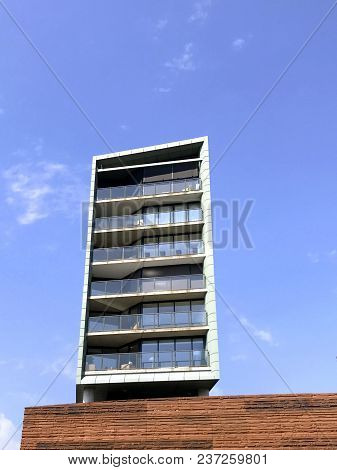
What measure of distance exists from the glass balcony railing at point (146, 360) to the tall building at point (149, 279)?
0.06 metres

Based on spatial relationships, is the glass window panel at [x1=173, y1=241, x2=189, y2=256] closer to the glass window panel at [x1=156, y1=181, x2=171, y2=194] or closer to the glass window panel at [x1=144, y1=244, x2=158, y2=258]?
the glass window panel at [x1=144, y1=244, x2=158, y2=258]

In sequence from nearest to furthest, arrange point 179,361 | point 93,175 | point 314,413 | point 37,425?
point 314,413
point 37,425
point 179,361
point 93,175

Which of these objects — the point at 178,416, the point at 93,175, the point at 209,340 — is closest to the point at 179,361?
the point at 209,340

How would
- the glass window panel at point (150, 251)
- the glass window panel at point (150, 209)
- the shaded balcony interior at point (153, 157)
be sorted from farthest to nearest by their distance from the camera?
the shaded balcony interior at point (153, 157), the glass window panel at point (150, 209), the glass window panel at point (150, 251)

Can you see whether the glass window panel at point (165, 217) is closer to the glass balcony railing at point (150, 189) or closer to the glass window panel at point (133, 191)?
the glass balcony railing at point (150, 189)

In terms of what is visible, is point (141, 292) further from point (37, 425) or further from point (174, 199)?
point (37, 425)

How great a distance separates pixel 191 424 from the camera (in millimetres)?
21875

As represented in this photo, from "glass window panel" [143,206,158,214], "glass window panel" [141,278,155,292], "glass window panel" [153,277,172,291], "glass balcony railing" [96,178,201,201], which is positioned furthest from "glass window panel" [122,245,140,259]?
"glass balcony railing" [96,178,201,201]

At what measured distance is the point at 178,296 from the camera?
30.7 m

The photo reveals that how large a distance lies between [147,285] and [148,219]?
5.16 m

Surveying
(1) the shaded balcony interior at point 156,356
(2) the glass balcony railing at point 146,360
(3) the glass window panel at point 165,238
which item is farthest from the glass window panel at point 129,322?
(3) the glass window panel at point 165,238

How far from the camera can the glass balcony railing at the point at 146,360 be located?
1112 inches

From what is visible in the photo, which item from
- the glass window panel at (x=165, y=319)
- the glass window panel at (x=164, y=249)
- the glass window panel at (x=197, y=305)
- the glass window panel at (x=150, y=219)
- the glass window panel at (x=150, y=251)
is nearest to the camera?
the glass window panel at (x=165, y=319)
